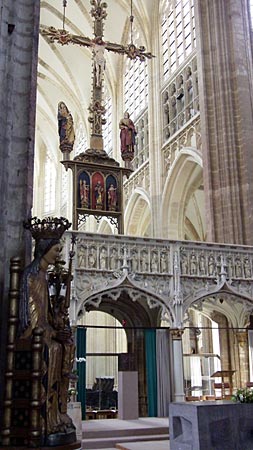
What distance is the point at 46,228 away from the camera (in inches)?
188

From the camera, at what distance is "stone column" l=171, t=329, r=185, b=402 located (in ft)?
41.7

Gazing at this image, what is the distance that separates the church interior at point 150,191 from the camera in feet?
17.7

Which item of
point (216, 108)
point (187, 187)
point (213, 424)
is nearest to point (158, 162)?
point (187, 187)

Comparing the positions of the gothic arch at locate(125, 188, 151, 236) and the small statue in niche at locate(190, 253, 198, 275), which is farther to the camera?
the gothic arch at locate(125, 188, 151, 236)

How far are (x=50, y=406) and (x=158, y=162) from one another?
1796 cm

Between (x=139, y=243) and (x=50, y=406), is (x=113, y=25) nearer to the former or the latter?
(x=139, y=243)

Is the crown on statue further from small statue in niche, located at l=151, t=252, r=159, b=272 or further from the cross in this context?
the cross

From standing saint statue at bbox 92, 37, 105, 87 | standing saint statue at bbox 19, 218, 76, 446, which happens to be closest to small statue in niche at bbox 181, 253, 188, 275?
standing saint statue at bbox 92, 37, 105, 87

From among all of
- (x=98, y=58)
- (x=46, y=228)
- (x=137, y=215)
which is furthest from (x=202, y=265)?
(x=137, y=215)

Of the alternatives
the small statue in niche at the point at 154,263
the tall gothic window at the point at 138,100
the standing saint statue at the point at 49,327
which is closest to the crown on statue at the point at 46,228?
the standing saint statue at the point at 49,327

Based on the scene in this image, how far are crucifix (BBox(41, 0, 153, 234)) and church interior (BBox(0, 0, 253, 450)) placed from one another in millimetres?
36

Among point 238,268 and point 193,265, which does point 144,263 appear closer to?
point 193,265

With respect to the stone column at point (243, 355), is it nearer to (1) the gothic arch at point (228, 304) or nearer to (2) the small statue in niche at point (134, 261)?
(1) the gothic arch at point (228, 304)

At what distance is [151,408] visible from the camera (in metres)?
14.5
